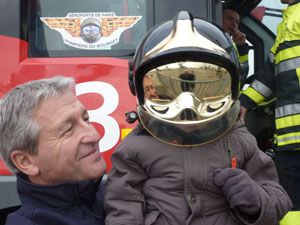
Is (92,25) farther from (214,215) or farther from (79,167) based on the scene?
(214,215)

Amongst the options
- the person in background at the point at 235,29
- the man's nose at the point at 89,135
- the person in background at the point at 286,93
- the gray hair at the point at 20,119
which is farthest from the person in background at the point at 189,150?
the person in background at the point at 235,29

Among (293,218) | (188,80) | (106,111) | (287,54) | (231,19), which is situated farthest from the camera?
(231,19)

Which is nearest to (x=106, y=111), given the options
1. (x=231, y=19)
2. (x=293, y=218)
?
(x=293, y=218)

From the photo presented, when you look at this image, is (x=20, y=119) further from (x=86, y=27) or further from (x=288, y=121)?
(x=288, y=121)

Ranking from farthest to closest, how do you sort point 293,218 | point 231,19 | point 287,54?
point 231,19, point 293,218, point 287,54

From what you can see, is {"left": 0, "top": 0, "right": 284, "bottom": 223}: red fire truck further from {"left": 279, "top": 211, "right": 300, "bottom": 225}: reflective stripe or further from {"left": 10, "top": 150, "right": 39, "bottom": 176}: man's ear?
{"left": 279, "top": 211, "right": 300, "bottom": 225}: reflective stripe

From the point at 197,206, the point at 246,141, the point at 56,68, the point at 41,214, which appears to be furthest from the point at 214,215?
the point at 56,68

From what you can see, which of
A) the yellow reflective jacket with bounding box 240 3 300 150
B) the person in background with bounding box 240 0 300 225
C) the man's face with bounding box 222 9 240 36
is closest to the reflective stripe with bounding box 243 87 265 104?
Answer: the person in background with bounding box 240 0 300 225

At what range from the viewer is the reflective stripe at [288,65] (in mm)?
2652

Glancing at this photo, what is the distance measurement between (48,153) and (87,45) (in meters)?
0.80

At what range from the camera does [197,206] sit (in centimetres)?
125

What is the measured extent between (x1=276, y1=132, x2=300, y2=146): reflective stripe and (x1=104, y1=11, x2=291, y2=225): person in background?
4.73 feet

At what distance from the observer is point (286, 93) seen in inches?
107

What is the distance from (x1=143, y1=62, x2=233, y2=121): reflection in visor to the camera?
122 centimetres
